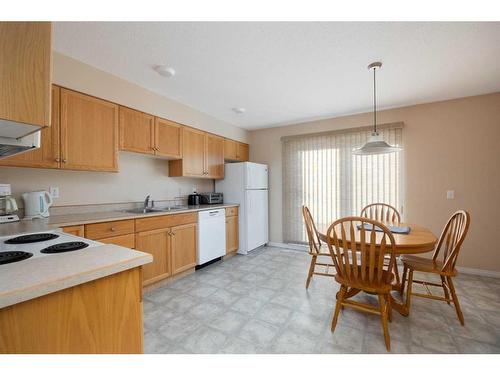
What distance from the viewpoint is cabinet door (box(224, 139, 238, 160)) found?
3996mm

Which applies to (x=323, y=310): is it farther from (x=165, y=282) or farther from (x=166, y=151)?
(x=166, y=151)

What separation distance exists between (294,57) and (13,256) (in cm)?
230

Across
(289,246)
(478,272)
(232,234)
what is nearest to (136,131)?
(232,234)

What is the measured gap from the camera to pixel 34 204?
196 centimetres

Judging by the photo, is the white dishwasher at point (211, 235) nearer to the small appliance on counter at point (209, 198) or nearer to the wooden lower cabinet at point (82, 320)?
the small appliance on counter at point (209, 198)

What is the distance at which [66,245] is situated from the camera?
1.02m

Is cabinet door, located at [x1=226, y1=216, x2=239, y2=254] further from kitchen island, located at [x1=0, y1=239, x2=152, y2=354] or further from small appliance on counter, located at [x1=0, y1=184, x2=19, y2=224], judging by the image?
kitchen island, located at [x1=0, y1=239, x2=152, y2=354]

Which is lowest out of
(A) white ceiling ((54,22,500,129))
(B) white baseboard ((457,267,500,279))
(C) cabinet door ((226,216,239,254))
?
(B) white baseboard ((457,267,500,279))

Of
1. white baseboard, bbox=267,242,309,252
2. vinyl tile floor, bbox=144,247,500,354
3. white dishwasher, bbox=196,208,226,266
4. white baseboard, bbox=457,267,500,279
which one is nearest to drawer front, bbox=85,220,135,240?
vinyl tile floor, bbox=144,247,500,354

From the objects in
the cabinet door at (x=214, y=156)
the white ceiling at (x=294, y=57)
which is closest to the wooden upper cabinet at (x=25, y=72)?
the white ceiling at (x=294, y=57)

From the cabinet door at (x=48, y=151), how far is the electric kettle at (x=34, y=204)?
0.92ft

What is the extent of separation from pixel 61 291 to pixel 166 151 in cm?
242

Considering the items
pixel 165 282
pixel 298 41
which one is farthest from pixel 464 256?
pixel 165 282

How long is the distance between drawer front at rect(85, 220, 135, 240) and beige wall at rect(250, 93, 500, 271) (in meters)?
3.58
